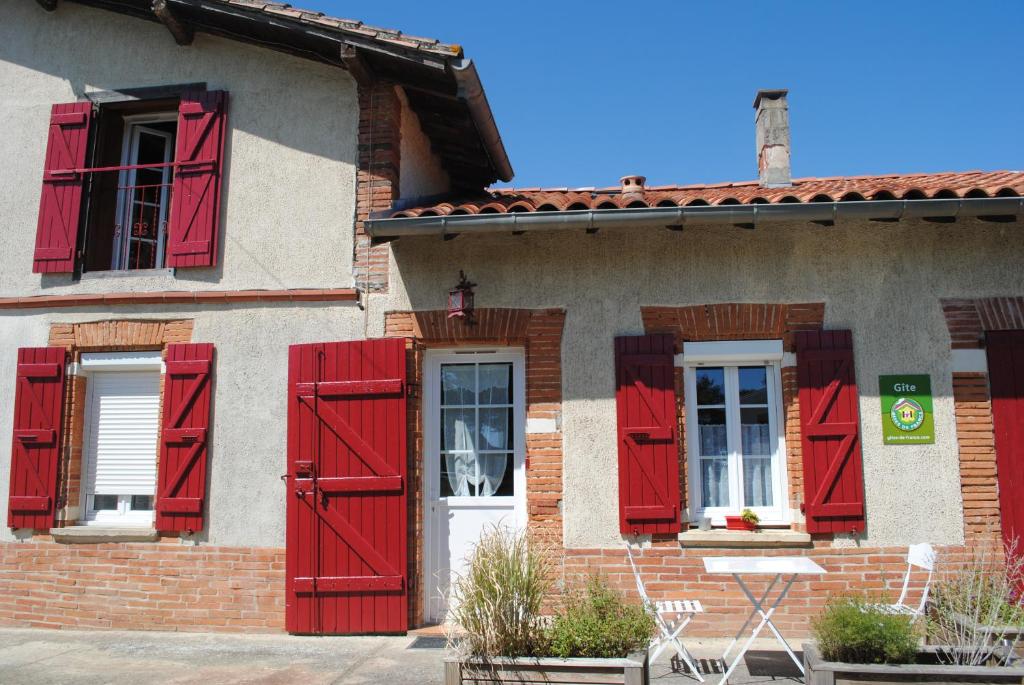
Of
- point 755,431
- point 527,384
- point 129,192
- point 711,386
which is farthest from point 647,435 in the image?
point 129,192

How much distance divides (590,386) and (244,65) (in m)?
4.28

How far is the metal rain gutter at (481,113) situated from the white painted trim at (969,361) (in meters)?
4.43

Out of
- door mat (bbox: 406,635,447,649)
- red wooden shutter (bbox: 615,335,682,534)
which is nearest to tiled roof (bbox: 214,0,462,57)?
red wooden shutter (bbox: 615,335,682,534)

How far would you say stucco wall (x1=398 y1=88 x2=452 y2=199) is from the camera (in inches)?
304

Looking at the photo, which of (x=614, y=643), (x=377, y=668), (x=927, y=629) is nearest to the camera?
(x=614, y=643)

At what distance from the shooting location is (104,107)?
7.87 meters

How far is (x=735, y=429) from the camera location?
22.5 ft

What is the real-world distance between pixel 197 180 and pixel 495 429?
135 inches

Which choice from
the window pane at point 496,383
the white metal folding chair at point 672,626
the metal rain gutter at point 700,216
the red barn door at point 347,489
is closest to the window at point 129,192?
the red barn door at point 347,489

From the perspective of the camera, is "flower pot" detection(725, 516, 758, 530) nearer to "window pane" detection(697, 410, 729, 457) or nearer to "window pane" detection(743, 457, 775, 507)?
"window pane" detection(743, 457, 775, 507)

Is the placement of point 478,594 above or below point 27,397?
below

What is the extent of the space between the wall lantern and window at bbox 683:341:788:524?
178 centimetres

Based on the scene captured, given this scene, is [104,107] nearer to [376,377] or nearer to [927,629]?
[376,377]

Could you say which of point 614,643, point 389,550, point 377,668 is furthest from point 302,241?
point 614,643
